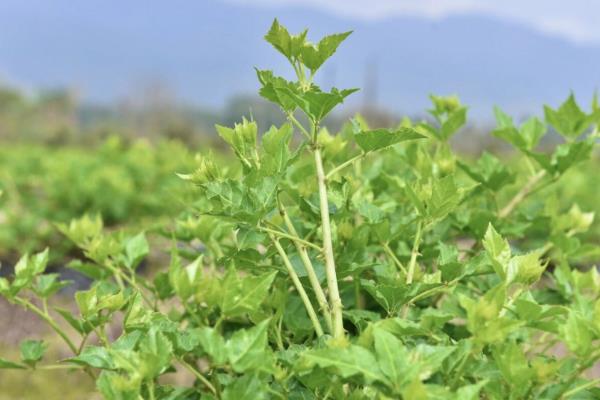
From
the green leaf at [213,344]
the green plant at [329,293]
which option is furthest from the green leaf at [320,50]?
the green leaf at [213,344]

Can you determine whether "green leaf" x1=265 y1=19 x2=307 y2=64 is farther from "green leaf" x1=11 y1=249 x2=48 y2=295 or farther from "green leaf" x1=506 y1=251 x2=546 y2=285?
"green leaf" x1=11 y1=249 x2=48 y2=295

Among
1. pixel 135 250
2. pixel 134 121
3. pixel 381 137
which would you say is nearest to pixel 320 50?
pixel 381 137

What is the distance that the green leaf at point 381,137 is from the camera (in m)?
0.98

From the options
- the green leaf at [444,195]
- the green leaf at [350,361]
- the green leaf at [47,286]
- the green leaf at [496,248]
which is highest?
the green leaf at [444,195]

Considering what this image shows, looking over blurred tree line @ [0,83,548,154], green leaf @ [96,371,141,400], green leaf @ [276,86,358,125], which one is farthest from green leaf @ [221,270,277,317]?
blurred tree line @ [0,83,548,154]

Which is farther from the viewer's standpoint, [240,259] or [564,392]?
[240,259]

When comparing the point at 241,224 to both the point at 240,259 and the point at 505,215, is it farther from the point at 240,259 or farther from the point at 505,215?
the point at 505,215

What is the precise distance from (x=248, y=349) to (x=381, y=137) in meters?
0.36

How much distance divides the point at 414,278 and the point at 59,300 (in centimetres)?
323

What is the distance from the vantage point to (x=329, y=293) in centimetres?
103

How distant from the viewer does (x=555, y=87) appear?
183 metres

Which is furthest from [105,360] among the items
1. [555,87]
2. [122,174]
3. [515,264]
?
[555,87]

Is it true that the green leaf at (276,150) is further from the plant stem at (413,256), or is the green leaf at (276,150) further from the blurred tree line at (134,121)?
the blurred tree line at (134,121)

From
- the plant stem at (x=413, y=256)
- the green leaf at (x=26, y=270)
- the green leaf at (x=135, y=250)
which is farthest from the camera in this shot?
the green leaf at (x=135, y=250)
